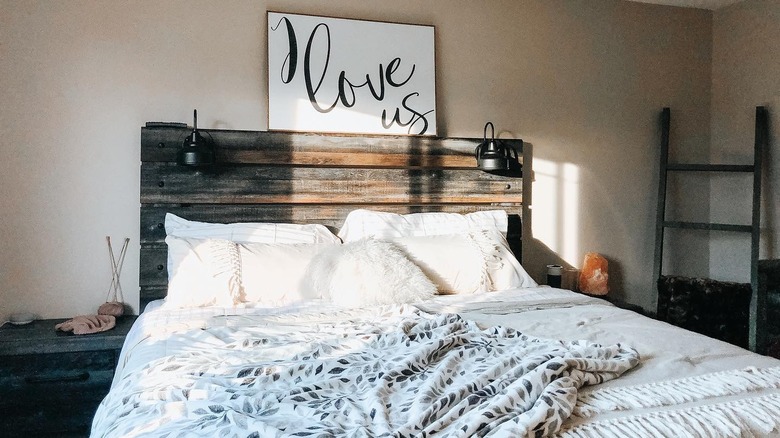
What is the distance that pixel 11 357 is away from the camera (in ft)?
7.81

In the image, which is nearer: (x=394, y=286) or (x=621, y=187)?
(x=394, y=286)

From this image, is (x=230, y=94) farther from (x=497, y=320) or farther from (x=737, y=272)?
(x=737, y=272)

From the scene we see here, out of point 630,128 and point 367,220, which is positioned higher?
point 630,128

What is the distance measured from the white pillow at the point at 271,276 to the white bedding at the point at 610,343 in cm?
12

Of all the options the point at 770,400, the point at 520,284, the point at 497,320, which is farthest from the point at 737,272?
the point at 770,400

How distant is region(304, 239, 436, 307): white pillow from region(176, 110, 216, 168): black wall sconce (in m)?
0.72

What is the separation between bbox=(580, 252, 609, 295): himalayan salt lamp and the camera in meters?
3.38

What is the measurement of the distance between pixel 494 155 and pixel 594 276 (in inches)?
37.9

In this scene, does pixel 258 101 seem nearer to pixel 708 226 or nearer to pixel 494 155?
pixel 494 155

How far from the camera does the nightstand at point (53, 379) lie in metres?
2.38

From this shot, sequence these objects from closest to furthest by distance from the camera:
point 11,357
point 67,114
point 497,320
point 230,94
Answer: point 497,320
point 11,357
point 67,114
point 230,94

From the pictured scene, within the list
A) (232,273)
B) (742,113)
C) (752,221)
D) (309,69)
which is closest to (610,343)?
(232,273)

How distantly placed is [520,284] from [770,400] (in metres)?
1.49

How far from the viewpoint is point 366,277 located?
239 cm
